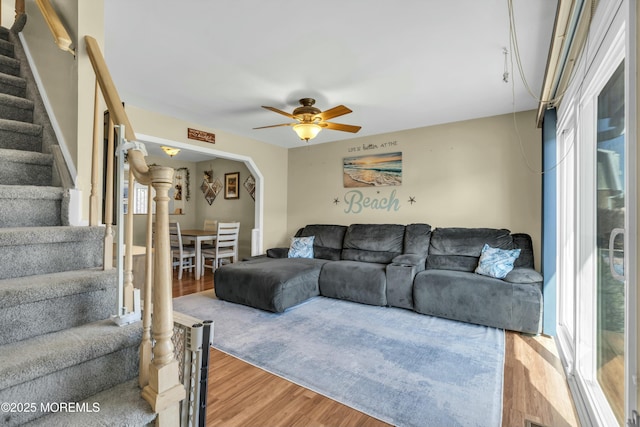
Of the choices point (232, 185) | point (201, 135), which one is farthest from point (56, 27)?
point (232, 185)

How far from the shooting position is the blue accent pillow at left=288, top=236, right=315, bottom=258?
4.73 metres

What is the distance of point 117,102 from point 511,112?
399 cm

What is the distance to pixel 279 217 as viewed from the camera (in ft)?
18.5

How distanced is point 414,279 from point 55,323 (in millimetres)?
3090

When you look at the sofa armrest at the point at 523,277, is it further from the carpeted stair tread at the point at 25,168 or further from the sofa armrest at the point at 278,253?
the carpeted stair tread at the point at 25,168

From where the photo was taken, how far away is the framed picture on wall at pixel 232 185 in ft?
21.0

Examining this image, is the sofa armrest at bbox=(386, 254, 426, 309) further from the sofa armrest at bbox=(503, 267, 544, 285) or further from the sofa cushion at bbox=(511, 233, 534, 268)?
the sofa cushion at bbox=(511, 233, 534, 268)

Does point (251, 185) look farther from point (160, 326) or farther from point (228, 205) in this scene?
point (160, 326)

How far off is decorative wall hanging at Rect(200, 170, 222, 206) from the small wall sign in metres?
2.37

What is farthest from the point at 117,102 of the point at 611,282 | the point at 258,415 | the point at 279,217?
the point at 279,217

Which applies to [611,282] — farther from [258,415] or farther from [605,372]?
[258,415]

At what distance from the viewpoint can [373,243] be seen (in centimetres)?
441

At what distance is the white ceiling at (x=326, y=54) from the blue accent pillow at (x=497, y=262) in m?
1.63

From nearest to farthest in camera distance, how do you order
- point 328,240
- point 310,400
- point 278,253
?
point 310,400 → point 278,253 → point 328,240
